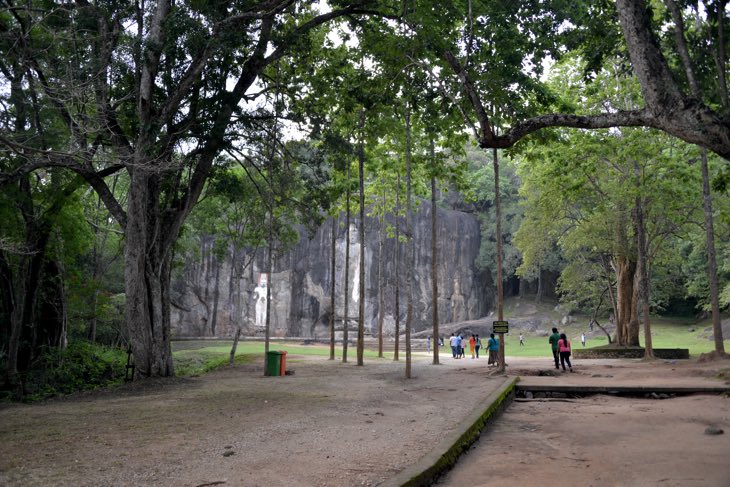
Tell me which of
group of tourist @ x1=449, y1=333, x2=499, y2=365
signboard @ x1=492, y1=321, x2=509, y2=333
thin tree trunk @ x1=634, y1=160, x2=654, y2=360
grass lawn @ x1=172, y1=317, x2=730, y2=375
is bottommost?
grass lawn @ x1=172, y1=317, x2=730, y2=375

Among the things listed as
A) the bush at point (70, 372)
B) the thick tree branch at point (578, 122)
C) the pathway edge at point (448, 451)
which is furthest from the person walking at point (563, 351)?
the bush at point (70, 372)

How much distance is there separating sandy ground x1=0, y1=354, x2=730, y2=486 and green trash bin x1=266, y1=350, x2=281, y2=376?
10.7 feet

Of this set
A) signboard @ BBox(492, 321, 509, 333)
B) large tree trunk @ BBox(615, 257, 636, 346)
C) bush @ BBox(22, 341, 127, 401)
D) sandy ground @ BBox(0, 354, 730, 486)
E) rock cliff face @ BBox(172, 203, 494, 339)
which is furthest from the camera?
rock cliff face @ BBox(172, 203, 494, 339)

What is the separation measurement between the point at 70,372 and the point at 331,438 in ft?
38.6

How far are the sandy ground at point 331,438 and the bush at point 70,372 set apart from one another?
10.2ft

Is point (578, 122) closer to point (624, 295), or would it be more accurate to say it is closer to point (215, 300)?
point (624, 295)

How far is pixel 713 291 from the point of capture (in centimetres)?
1639

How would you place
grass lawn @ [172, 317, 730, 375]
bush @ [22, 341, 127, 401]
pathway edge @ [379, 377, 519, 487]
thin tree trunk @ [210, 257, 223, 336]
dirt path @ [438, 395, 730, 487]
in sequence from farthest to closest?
1. thin tree trunk @ [210, 257, 223, 336]
2. grass lawn @ [172, 317, 730, 375]
3. bush @ [22, 341, 127, 401]
4. dirt path @ [438, 395, 730, 487]
5. pathway edge @ [379, 377, 519, 487]

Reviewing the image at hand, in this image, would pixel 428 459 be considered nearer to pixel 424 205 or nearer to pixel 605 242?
pixel 605 242

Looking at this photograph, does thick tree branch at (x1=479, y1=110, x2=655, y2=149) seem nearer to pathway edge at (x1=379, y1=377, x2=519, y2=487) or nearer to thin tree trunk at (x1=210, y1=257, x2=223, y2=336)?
pathway edge at (x1=379, y1=377, x2=519, y2=487)

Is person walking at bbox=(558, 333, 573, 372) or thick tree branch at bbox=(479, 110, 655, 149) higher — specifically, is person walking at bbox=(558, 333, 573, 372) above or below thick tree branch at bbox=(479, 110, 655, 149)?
below

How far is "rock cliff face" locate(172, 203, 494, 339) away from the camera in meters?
42.3

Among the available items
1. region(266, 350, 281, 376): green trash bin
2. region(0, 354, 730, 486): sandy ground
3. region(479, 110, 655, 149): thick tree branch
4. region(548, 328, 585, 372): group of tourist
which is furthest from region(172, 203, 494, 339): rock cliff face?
region(479, 110, 655, 149): thick tree branch

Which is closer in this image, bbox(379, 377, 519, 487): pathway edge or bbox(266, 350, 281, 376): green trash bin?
bbox(379, 377, 519, 487): pathway edge
